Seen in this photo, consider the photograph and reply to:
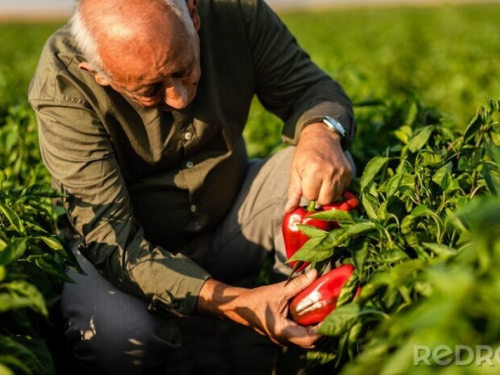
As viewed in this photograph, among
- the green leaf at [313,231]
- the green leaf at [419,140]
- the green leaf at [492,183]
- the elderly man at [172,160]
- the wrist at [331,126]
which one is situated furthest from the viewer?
the wrist at [331,126]

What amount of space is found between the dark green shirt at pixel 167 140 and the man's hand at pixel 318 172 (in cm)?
27

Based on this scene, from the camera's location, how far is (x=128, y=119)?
2.78 m

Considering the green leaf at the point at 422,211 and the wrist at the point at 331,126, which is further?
the wrist at the point at 331,126

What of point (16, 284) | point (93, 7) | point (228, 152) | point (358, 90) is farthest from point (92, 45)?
point (358, 90)

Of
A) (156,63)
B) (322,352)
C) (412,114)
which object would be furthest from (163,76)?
(412,114)

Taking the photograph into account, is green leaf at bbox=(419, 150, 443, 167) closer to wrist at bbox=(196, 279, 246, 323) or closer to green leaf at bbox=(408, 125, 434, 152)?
green leaf at bbox=(408, 125, 434, 152)

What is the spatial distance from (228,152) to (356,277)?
1134 mm

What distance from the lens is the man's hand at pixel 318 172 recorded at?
2.54 metres

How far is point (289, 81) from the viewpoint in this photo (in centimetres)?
316

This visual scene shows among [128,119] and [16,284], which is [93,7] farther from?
[16,284]

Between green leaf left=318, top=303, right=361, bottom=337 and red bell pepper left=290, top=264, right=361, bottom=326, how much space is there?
1.25 ft

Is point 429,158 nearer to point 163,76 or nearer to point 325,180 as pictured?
point 325,180

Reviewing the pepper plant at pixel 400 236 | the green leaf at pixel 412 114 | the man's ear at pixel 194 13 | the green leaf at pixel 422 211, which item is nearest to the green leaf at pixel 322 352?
the pepper plant at pixel 400 236

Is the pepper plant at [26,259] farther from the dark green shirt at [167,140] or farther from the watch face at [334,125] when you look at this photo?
the watch face at [334,125]
